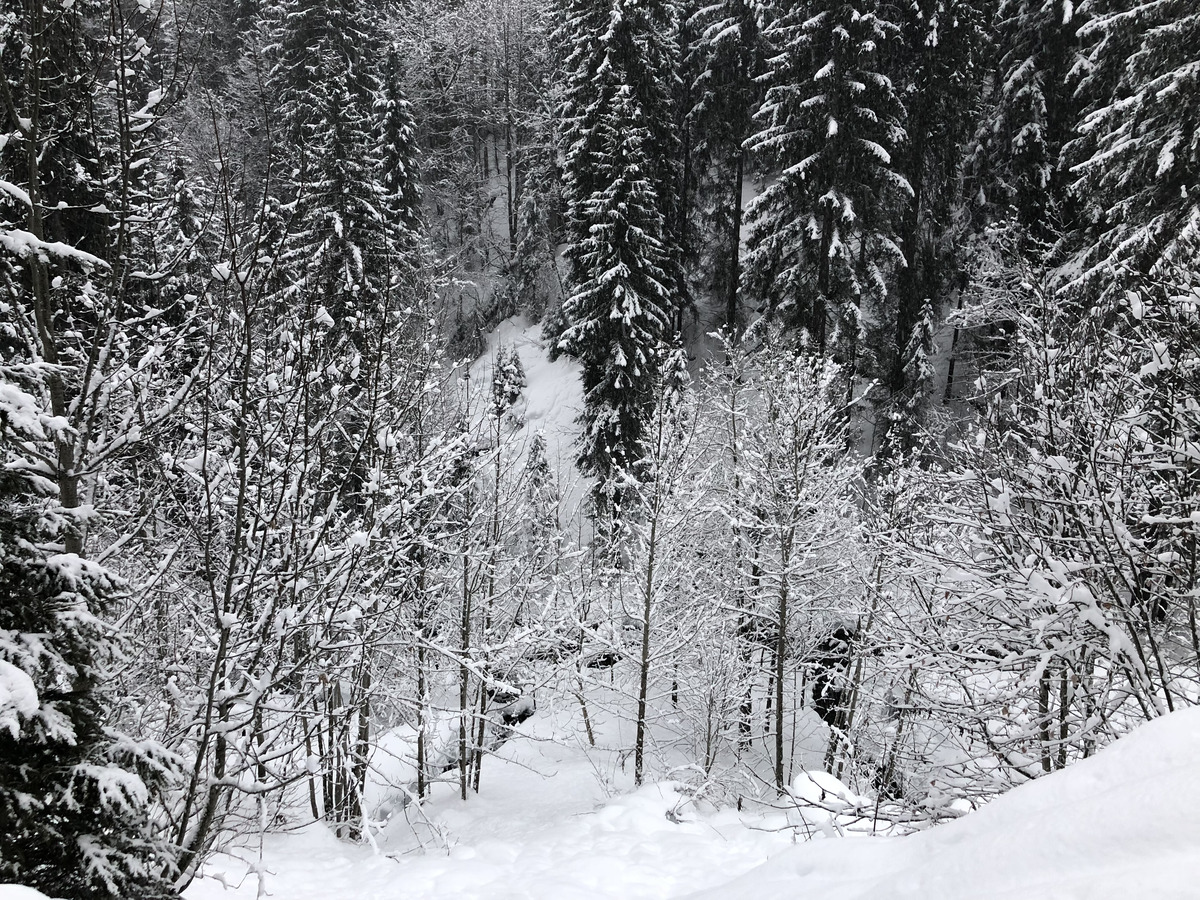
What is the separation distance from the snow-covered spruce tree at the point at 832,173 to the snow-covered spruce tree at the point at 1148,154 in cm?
512

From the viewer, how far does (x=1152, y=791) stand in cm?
231

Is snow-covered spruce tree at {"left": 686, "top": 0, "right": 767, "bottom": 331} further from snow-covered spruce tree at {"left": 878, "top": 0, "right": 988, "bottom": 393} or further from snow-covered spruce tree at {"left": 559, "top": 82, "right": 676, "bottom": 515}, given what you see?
snow-covered spruce tree at {"left": 559, "top": 82, "right": 676, "bottom": 515}

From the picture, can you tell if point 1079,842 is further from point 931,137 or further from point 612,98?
point 931,137

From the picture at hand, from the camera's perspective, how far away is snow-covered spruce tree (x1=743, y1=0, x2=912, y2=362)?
18828 mm

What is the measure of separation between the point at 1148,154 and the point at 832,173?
7.57 meters

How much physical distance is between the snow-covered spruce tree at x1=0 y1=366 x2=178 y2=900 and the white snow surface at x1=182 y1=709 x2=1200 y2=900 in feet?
2.16

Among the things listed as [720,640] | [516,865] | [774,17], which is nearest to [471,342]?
[774,17]

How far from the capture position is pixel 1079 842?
2.32m

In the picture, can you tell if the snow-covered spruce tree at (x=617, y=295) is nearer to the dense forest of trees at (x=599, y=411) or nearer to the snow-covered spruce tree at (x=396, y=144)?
the dense forest of trees at (x=599, y=411)

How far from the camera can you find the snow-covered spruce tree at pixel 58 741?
3316 mm

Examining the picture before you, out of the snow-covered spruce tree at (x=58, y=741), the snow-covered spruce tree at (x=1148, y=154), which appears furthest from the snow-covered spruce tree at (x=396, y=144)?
the snow-covered spruce tree at (x=58, y=741)

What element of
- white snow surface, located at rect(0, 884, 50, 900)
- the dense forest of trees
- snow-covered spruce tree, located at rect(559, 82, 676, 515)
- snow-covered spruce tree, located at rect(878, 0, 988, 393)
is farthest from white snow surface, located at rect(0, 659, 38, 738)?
snow-covered spruce tree, located at rect(878, 0, 988, 393)

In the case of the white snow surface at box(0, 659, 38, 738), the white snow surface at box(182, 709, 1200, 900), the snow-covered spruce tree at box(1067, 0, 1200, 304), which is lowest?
the white snow surface at box(182, 709, 1200, 900)

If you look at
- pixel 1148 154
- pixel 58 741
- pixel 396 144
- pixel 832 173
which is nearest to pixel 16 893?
pixel 58 741
